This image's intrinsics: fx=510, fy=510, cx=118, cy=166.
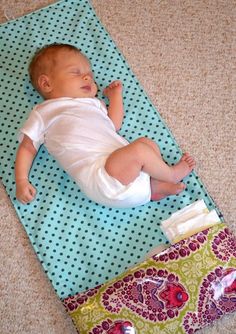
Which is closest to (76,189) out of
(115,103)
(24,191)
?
(24,191)

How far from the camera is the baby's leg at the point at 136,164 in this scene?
3.84ft

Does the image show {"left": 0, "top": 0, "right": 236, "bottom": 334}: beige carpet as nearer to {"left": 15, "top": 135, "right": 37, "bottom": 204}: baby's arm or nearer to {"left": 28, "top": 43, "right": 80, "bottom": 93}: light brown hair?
{"left": 15, "top": 135, "right": 37, "bottom": 204}: baby's arm

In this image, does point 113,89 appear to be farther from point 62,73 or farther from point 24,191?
point 24,191

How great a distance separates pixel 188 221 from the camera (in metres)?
1.22

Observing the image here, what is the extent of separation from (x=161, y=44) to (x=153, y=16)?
11 cm

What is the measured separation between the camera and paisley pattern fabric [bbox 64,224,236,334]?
3.67ft

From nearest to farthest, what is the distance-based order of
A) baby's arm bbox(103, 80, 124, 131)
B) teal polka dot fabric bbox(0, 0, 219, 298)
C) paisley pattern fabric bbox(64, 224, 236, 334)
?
1. paisley pattern fabric bbox(64, 224, 236, 334)
2. teal polka dot fabric bbox(0, 0, 219, 298)
3. baby's arm bbox(103, 80, 124, 131)

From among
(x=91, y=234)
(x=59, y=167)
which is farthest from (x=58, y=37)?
(x=91, y=234)

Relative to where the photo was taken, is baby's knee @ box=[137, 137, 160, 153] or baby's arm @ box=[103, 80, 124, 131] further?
baby's arm @ box=[103, 80, 124, 131]

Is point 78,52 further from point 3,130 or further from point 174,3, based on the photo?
point 174,3

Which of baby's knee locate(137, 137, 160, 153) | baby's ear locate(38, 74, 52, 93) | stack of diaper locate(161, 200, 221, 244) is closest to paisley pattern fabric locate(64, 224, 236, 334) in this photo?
stack of diaper locate(161, 200, 221, 244)

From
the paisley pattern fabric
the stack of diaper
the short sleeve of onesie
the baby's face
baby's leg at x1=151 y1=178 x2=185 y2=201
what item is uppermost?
the baby's face

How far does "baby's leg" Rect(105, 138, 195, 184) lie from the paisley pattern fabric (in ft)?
0.62

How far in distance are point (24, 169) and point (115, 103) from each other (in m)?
0.30
